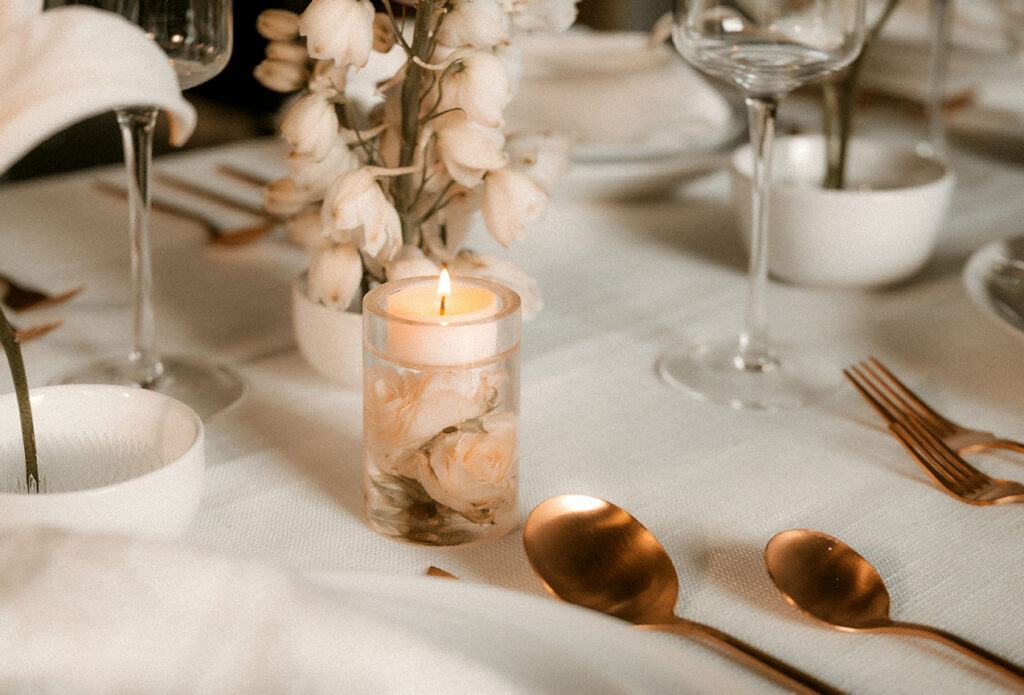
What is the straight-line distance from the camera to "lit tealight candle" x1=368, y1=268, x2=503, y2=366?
470 millimetres

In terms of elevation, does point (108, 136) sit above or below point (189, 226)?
below

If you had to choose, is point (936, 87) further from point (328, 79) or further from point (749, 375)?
point (328, 79)

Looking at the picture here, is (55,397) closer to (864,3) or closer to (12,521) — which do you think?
(12,521)

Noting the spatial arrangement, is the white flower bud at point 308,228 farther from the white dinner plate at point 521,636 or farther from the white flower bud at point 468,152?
the white dinner plate at point 521,636

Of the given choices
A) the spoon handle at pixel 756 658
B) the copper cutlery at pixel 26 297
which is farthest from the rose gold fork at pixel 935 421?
the copper cutlery at pixel 26 297

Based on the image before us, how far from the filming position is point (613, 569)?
459 mm

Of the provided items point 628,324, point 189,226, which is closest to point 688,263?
point 628,324

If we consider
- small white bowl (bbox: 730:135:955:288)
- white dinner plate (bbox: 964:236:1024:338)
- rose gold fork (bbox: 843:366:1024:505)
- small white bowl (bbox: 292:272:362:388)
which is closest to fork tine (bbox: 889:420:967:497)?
rose gold fork (bbox: 843:366:1024:505)

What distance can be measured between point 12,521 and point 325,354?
0.88 feet

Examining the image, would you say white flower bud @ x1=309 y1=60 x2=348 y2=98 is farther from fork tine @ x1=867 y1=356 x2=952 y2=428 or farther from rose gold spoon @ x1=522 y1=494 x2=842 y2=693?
fork tine @ x1=867 y1=356 x2=952 y2=428

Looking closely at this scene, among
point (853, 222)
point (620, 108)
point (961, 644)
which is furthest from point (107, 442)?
point (620, 108)

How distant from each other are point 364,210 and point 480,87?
9 cm

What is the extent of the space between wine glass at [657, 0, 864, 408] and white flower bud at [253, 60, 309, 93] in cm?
23

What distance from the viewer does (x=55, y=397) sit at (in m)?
0.47
